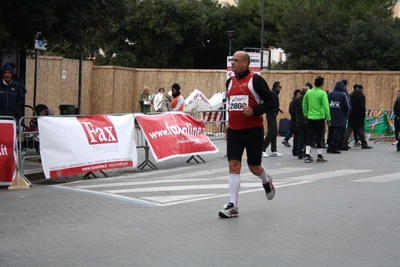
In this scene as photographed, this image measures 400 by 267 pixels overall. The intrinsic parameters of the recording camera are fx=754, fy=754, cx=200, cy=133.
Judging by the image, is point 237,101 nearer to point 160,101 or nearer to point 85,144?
point 85,144

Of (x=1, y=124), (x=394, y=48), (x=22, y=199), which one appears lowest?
(x=22, y=199)

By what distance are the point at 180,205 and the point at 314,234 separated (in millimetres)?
2483

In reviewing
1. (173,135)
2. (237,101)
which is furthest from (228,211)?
(173,135)

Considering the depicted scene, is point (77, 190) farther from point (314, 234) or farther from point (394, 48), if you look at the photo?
point (394, 48)

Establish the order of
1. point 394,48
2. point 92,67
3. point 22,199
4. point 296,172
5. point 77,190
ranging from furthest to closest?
point 394,48
point 92,67
point 296,172
point 77,190
point 22,199

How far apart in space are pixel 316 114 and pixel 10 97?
6.79 metres

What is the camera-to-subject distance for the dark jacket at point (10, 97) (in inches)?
584

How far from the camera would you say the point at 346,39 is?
1631 inches

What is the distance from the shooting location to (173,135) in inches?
630

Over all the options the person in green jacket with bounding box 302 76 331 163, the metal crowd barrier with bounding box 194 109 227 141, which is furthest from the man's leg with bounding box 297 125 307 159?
the metal crowd barrier with bounding box 194 109 227 141

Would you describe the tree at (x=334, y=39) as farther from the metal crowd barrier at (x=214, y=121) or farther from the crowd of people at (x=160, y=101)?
the metal crowd barrier at (x=214, y=121)

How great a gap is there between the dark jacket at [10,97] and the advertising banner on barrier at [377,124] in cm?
1462

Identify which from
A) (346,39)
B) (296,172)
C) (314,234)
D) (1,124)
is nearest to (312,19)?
(346,39)

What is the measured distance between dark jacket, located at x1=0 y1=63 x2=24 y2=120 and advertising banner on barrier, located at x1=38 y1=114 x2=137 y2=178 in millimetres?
2064
